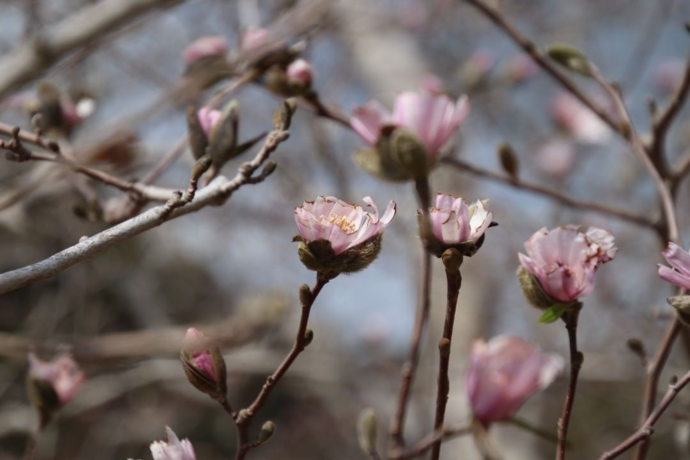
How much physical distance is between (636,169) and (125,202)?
7.79 feet

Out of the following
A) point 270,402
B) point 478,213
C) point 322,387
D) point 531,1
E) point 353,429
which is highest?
point 478,213

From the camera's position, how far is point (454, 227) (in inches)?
16.0

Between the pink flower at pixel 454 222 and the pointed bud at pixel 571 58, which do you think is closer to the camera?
the pink flower at pixel 454 222

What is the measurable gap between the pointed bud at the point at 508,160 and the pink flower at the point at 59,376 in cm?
53

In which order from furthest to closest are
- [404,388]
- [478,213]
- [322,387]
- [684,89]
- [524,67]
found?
[322,387]
[524,67]
[684,89]
[404,388]
[478,213]

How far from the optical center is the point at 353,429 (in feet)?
9.41

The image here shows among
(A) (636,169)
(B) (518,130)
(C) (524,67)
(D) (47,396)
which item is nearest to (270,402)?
(B) (518,130)

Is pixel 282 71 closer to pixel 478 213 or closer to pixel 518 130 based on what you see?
pixel 478 213

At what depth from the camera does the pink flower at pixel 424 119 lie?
2.01ft

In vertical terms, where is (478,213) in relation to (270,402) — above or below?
above

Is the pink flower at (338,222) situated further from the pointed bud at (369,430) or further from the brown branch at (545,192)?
the brown branch at (545,192)

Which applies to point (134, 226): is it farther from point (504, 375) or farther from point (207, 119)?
point (504, 375)

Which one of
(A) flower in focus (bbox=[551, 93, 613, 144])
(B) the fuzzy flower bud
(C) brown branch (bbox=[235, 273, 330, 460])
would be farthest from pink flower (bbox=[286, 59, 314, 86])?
(A) flower in focus (bbox=[551, 93, 613, 144])

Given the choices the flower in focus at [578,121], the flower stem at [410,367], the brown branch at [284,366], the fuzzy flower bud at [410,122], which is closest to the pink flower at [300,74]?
the fuzzy flower bud at [410,122]
